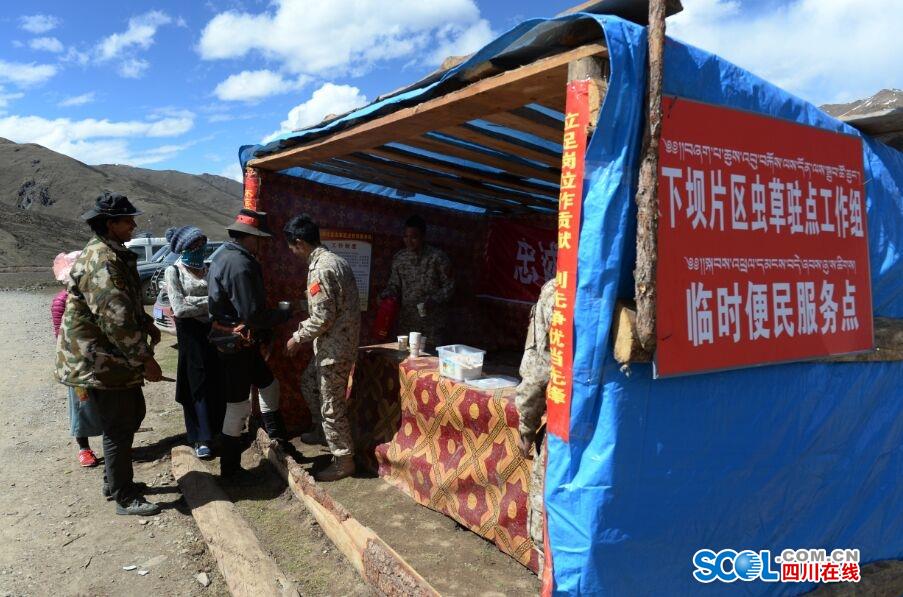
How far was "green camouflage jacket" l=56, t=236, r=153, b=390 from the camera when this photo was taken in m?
3.60

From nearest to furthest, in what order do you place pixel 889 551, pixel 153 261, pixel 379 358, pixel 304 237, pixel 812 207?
pixel 812 207 < pixel 889 551 < pixel 304 237 < pixel 379 358 < pixel 153 261

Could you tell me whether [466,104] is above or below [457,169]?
below

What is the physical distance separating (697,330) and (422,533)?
2.21 meters

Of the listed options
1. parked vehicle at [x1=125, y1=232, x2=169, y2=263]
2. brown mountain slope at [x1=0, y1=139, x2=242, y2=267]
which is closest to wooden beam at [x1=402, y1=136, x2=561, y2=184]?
parked vehicle at [x1=125, y1=232, x2=169, y2=263]

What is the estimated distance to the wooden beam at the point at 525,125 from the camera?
3264 millimetres

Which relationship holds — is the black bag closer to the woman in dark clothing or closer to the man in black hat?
the man in black hat

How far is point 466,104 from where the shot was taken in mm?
2873

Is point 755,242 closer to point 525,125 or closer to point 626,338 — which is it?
point 626,338

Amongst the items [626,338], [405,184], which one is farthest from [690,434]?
[405,184]

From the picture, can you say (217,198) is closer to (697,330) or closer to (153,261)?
(153,261)

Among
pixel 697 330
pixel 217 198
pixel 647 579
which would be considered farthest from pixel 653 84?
pixel 217 198

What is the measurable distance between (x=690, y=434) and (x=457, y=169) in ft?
10.6

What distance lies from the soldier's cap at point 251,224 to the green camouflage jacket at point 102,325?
84 centimetres

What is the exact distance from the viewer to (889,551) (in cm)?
328
